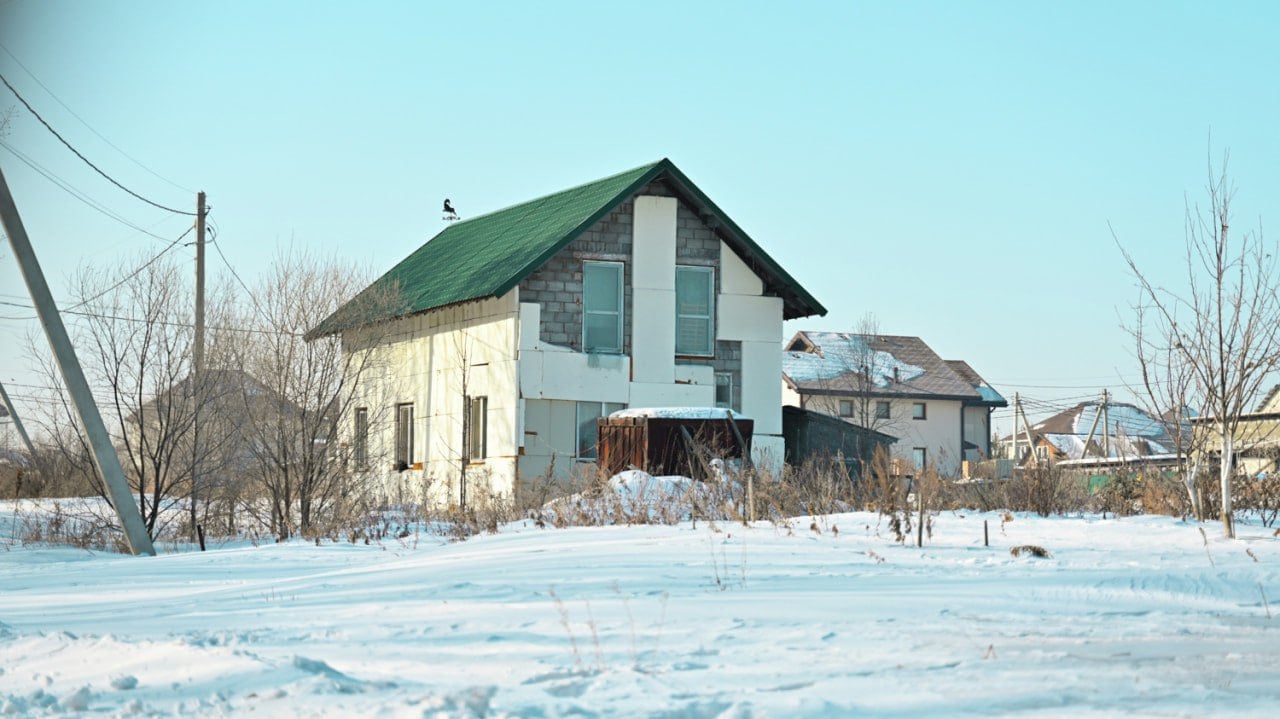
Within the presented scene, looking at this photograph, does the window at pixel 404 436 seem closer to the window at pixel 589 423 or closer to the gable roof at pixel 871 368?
the window at pixel 589 423

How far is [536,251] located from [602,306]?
1.76 meters

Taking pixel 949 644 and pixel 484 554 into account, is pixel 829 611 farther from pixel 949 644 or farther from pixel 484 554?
pixel 484 554

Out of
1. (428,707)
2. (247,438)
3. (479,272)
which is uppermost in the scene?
(479,272)

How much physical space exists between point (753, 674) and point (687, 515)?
9.66 metres

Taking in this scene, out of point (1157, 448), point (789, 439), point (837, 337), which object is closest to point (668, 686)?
point (789, 439)

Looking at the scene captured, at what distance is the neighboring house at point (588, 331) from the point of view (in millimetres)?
26562

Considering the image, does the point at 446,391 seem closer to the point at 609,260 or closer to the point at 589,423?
the point at 589,423

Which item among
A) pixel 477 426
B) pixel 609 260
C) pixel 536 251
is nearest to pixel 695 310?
pixel 609 260

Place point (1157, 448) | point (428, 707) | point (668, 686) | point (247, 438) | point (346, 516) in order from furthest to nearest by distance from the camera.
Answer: point (1157, 448) < point (247, 438) < point (346, 516) < point (668, 686) < point (428, 707)

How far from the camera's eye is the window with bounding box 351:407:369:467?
992 inches

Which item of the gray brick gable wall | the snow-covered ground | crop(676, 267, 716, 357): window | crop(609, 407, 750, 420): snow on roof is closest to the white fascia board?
the gray brick gable wall

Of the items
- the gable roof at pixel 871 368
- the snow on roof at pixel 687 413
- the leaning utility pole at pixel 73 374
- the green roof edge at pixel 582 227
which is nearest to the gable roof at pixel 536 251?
the green roof edge at pixel 582 227

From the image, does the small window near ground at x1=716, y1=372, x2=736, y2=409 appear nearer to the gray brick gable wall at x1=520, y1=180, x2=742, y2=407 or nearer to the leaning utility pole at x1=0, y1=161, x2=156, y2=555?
the gray brick gable wall at x1=520, y1=180, x2=742, y2=407

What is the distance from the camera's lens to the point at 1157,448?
72500mm
